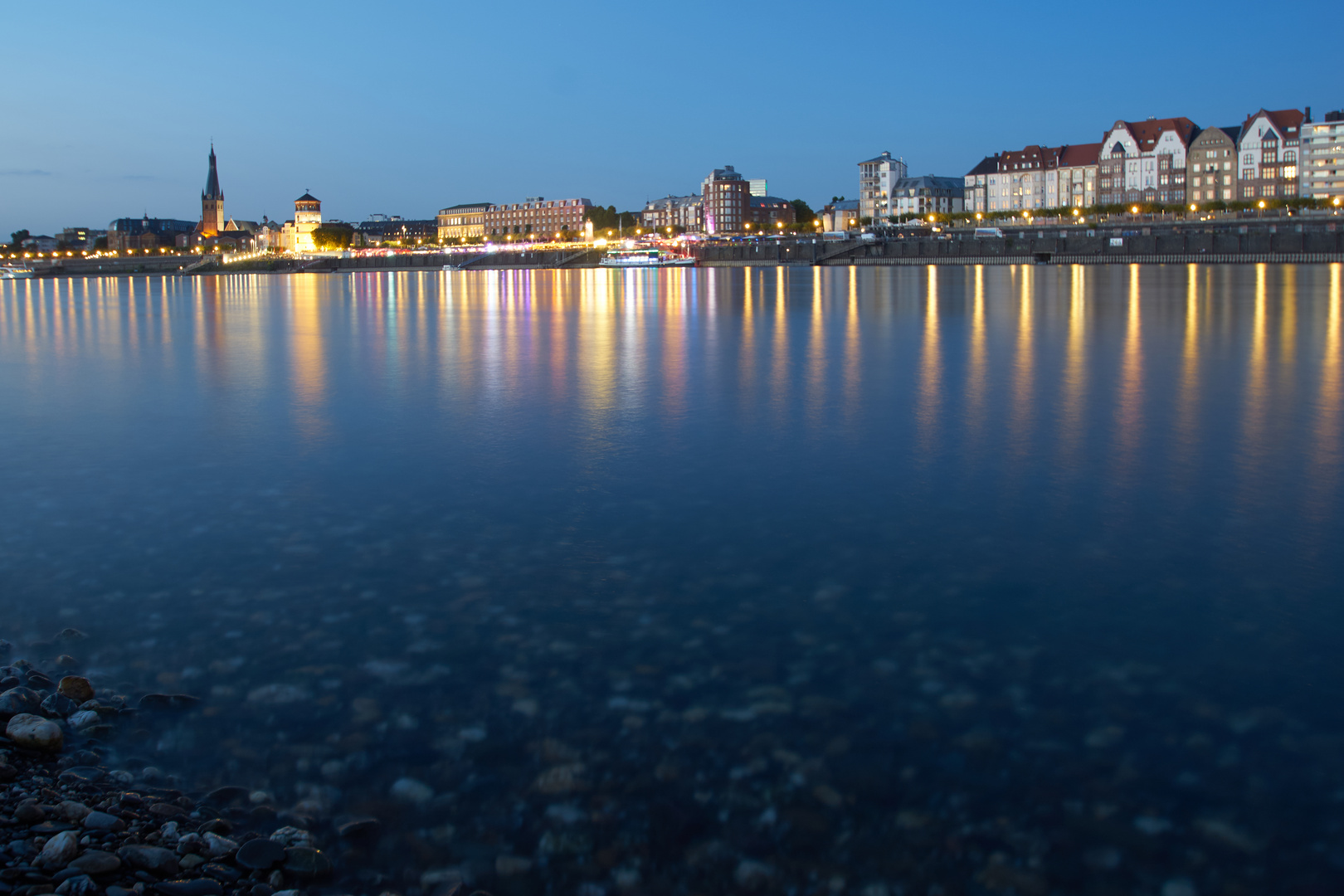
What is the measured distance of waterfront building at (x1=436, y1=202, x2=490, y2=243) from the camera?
186 metres

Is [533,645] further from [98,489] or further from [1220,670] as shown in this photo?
[98,489]

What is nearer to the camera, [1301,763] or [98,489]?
[1301,763]

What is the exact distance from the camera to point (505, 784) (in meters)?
Answer: 3.14

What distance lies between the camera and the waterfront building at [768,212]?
165 m

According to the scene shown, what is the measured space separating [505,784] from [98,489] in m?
4.96

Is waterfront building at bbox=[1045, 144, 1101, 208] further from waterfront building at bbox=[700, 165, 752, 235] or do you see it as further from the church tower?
the church tower

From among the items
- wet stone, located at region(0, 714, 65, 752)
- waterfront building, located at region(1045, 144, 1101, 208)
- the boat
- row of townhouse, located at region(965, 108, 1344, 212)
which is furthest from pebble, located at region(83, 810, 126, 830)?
waterfront building, located at region(1045, 144, 1101, 208)

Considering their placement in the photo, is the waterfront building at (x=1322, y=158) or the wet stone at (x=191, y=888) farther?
the waterfront building at (x=1322, y=158)

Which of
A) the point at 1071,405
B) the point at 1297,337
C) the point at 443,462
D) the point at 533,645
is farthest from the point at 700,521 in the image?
the point at 1297,337

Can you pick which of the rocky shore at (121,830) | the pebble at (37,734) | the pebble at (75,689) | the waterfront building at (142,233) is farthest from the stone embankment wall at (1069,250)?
the waterfront building at (142,233)

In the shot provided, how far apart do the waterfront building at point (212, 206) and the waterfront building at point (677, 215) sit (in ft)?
239

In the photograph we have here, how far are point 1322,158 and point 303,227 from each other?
144 meters

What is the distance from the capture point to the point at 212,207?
172875 mm

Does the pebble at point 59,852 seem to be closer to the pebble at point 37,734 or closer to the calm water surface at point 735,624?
the calm water surface at point 735,624
